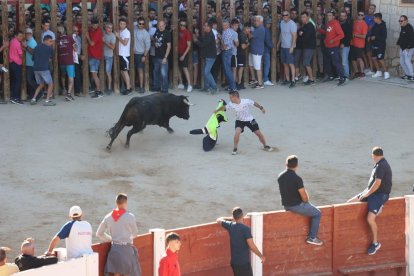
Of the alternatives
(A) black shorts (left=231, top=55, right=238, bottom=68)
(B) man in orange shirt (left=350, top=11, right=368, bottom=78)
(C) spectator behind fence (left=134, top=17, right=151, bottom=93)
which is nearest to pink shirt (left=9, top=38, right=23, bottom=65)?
(C) spectator behind fence (left=134, top=17, right=151, bottom=93)

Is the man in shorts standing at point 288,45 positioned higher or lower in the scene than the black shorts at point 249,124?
higher

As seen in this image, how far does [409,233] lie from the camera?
14.8 m

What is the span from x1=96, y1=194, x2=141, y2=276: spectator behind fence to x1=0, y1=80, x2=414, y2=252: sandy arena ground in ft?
6.27

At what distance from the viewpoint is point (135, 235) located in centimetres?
1224

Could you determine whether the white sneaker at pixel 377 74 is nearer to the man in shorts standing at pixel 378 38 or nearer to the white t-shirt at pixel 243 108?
the man in shorts standing at pixel 378 38

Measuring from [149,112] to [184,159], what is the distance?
1.12 m

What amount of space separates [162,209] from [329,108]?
6653 mm

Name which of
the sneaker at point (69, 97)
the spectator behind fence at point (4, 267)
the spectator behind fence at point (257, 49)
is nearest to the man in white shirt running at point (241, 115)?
the sneaker at point (69, 97)

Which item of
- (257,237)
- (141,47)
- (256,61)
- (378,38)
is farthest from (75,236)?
(378,38)

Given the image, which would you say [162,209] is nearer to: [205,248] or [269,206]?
[269,206]

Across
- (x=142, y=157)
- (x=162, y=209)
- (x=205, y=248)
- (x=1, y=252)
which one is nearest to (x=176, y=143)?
(x=142, y=157)

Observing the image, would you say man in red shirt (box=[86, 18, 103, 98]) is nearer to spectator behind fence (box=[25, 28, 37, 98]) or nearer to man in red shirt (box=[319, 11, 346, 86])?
spectator behind fence (box=[25, 28, 37, 98])

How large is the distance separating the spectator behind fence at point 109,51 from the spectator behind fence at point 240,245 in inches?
375

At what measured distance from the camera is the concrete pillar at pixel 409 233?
47.8ft
